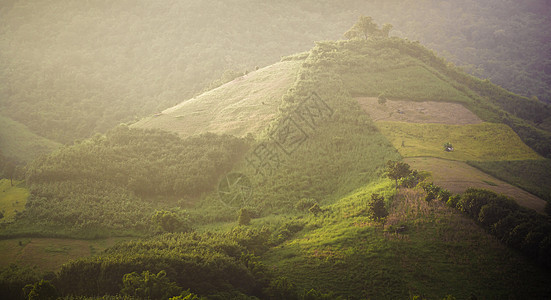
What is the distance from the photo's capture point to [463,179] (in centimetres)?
2648

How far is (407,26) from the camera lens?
168 meters

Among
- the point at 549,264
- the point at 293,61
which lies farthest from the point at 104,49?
the point at 549,264

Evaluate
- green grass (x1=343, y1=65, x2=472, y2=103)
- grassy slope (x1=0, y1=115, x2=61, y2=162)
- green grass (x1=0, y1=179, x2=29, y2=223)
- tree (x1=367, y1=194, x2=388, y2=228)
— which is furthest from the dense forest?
→ tree (x1=367, y1=194, x2=388, y2=228)

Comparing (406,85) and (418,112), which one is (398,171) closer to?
(418,112)

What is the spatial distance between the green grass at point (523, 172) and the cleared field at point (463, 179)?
3.40 ft

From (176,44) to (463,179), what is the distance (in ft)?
420

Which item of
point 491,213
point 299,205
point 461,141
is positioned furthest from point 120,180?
point 461,141

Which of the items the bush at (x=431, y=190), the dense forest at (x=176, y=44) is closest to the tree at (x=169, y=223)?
the bush at (x=431, y=190)

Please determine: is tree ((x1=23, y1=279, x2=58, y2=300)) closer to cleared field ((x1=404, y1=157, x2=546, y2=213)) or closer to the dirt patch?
cleared field ((x1=404, y1=157, x2=546, y2=213))

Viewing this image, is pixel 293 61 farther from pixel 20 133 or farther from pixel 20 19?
pixel 20 19

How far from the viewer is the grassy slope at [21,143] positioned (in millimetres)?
63594

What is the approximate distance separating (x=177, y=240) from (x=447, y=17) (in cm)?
19525

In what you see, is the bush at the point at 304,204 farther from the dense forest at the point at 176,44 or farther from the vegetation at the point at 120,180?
the dense forest at the point at 176,44

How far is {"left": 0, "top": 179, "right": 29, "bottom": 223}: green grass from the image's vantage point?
28.9m
